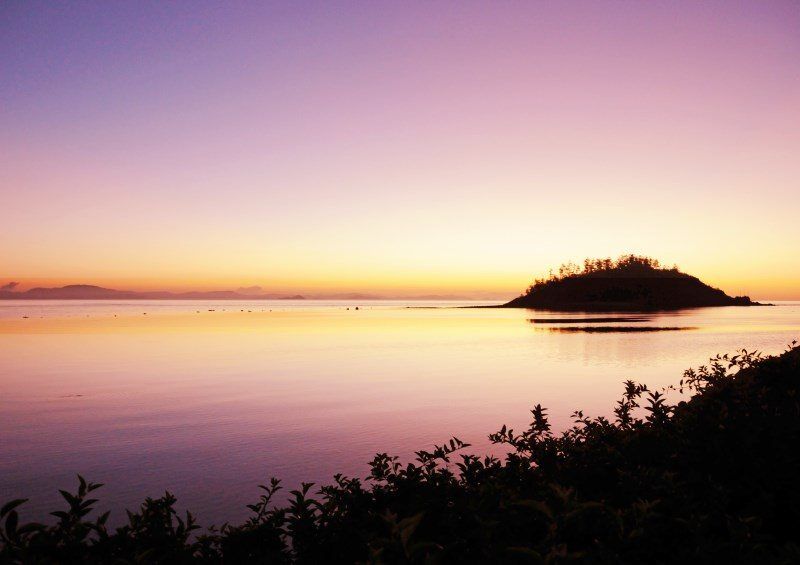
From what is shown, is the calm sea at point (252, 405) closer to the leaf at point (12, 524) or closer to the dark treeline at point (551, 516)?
the dark treeline at point (551, 516)

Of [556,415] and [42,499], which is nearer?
[42,499]

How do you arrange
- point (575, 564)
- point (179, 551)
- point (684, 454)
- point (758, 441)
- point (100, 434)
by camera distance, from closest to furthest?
point (575, 564) → point (179, 551) → point (758, 441) → point (684, 454) → point (100, 434)

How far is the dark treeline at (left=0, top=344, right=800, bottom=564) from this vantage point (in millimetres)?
3195

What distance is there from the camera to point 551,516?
3082mm

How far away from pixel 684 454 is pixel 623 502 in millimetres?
1229

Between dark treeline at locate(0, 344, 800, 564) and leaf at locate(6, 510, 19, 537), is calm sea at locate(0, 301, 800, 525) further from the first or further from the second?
leaf at locate(6, 510, 19, 537)

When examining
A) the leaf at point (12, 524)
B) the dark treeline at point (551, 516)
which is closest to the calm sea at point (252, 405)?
the dark treeline at point (551, 516)

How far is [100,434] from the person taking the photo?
529 inches

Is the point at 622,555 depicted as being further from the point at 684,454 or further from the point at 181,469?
the point at 181,469

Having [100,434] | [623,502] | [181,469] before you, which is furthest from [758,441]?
[100,434]

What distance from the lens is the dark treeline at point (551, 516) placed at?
10.5 feet

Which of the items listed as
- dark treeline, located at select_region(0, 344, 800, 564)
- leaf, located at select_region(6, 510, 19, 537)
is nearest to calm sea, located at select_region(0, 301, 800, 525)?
dark treeline, located at select_region(0, 344, 800, 564)

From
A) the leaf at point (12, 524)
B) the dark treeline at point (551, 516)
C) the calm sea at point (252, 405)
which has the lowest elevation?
the calm sea at point (252, 405)

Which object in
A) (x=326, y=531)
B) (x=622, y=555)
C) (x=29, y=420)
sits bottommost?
(x=29, y=420)
